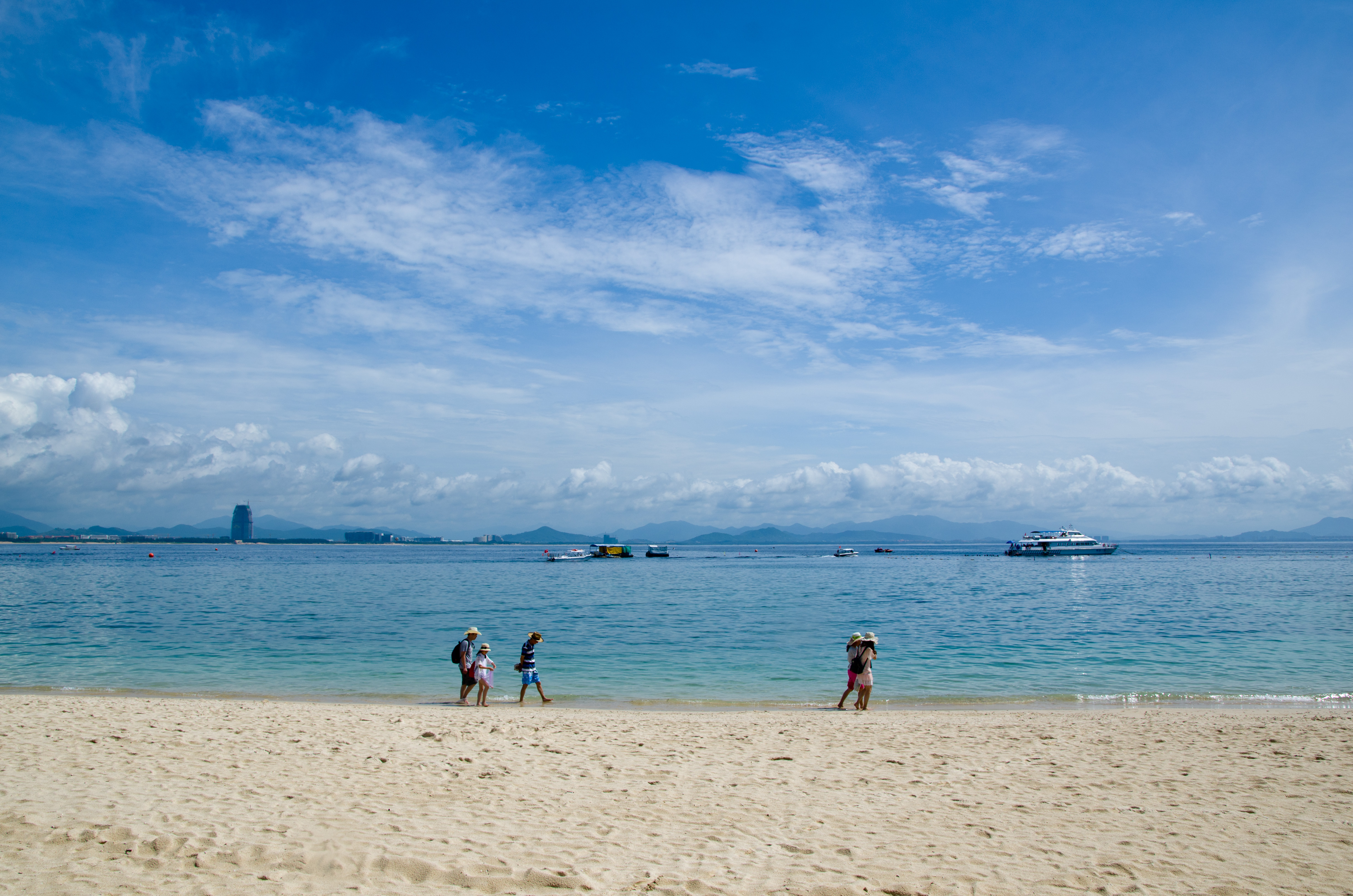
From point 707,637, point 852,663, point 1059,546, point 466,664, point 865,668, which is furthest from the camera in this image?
point 1059,546

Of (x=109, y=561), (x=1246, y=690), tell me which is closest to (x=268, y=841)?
(x=1246, y=690)

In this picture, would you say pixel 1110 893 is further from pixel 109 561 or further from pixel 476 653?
pixel 109 561

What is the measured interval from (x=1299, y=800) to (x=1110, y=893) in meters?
5.03

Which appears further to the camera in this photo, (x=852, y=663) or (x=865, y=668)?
(x=852, y=663)

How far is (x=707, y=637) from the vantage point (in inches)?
1244

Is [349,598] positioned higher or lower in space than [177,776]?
lower

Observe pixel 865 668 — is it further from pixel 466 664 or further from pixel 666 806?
pixel 466 664

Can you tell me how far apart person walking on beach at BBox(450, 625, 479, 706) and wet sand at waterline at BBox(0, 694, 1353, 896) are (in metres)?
2.94

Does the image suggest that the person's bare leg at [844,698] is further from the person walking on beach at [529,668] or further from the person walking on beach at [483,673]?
the person walking on beach at [483,673]

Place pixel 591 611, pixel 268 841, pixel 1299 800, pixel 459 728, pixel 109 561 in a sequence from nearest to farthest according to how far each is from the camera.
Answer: pixel 268 841, pixel 1299 800, pixel 459 728, pixel 591 611, pixel 109 561

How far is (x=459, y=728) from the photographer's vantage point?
14.0 meters

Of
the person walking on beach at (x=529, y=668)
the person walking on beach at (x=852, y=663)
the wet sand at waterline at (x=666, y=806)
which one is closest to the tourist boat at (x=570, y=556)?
the person walking on beach at (x=529, y=668)

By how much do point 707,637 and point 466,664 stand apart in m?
15.3

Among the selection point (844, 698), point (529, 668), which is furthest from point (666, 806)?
point (529, 668)
